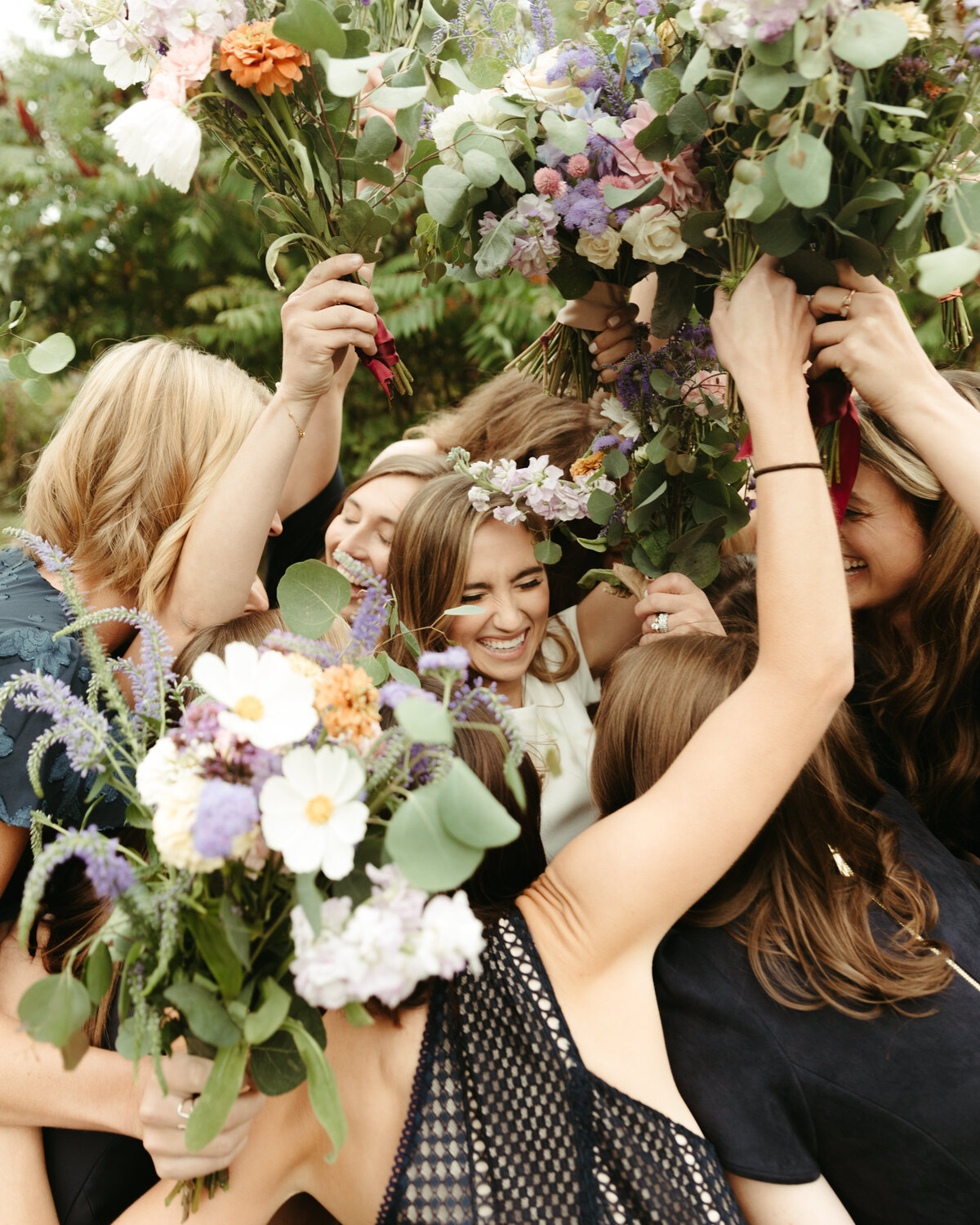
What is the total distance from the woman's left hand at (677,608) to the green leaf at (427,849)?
0.97 m

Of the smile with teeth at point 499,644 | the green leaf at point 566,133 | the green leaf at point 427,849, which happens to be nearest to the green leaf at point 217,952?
the green leaf at point 427,849

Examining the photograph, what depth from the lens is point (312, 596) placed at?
3.72 ft

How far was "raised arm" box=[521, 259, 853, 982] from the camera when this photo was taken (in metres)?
1.20

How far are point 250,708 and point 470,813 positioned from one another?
0.78ft

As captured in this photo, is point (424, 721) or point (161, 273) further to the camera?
point (161, 273)

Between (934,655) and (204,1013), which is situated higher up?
(204,1013)

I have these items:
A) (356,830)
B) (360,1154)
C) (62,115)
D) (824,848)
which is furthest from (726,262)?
(62,115)

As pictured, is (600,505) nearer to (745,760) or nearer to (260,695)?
(745,760)

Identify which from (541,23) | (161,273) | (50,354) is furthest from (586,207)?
(161,273)

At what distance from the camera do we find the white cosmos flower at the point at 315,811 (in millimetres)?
860

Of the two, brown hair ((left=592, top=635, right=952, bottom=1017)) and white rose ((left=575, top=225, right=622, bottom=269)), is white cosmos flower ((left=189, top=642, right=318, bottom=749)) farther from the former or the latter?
white rose ((left=575, top=225, right=622, bottom=269))

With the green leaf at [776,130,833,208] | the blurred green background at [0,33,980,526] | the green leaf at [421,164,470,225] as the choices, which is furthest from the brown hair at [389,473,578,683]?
the blurred green background at [0,33,980,526]

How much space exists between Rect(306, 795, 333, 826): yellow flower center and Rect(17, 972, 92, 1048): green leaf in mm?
301

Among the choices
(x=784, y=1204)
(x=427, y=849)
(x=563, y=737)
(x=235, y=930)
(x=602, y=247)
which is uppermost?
(x=602, y=247)
